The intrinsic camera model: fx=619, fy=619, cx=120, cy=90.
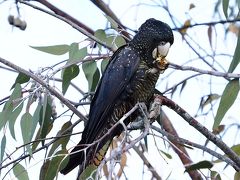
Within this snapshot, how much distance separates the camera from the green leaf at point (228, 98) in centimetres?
209

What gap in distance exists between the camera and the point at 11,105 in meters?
2.16

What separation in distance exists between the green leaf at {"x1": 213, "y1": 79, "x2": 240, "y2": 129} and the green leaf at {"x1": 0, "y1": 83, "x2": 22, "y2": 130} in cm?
68

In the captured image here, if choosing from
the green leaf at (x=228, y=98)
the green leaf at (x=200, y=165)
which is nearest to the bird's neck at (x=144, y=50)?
the green leaf at (x=228, y=98)

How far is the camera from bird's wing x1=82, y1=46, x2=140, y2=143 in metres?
2.22

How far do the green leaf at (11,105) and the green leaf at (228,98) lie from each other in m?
0.68

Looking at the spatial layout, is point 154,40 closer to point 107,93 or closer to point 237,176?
point 107,93

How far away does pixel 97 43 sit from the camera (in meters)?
2.35

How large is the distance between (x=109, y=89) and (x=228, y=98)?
0.44 metres

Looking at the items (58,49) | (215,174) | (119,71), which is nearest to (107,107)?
(119,71)

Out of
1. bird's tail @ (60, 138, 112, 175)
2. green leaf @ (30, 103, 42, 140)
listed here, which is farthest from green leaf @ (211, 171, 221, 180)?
green leaf @ (30, 103, 42, 140)

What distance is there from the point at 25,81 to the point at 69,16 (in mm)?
679

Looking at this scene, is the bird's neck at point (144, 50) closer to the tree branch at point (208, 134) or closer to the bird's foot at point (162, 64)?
the bird's foot at point (162, 64)

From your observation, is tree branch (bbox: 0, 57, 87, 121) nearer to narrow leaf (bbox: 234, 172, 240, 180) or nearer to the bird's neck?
the bird's neck

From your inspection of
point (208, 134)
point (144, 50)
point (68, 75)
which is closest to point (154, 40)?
point (144, 50)
